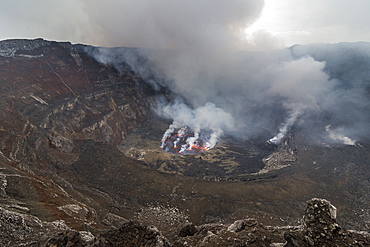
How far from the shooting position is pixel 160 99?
10469 centimetres

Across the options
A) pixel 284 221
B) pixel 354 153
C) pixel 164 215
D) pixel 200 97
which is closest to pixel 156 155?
pixel 164 215

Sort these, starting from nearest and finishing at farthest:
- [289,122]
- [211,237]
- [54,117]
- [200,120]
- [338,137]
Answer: [211,237]
[54,117]
[338,137]
[289,122]
[200,120]

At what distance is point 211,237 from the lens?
12938 millimetres

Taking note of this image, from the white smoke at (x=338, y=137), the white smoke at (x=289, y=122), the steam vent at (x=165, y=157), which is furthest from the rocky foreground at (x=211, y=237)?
the white smoke at (x=289, y=122)

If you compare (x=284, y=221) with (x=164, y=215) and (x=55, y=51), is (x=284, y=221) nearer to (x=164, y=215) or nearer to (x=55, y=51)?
(x=164, y=215)

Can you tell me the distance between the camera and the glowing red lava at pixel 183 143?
66.1 meters

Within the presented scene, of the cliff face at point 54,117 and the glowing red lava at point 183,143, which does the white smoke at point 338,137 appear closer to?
the glowing red lava at point 183,143

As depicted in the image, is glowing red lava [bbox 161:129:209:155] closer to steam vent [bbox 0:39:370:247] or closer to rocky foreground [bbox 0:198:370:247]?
steam vent [bbox 0:39:370:247]

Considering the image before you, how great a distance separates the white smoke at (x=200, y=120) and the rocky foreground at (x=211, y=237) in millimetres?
56358

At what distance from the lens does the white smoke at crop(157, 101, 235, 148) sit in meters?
77.2

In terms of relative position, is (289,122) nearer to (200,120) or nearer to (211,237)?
(200,120)

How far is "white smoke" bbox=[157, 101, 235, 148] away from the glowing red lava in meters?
0.89

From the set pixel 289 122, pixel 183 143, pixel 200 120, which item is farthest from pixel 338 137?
pixel 200 120

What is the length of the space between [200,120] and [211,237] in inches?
3027
